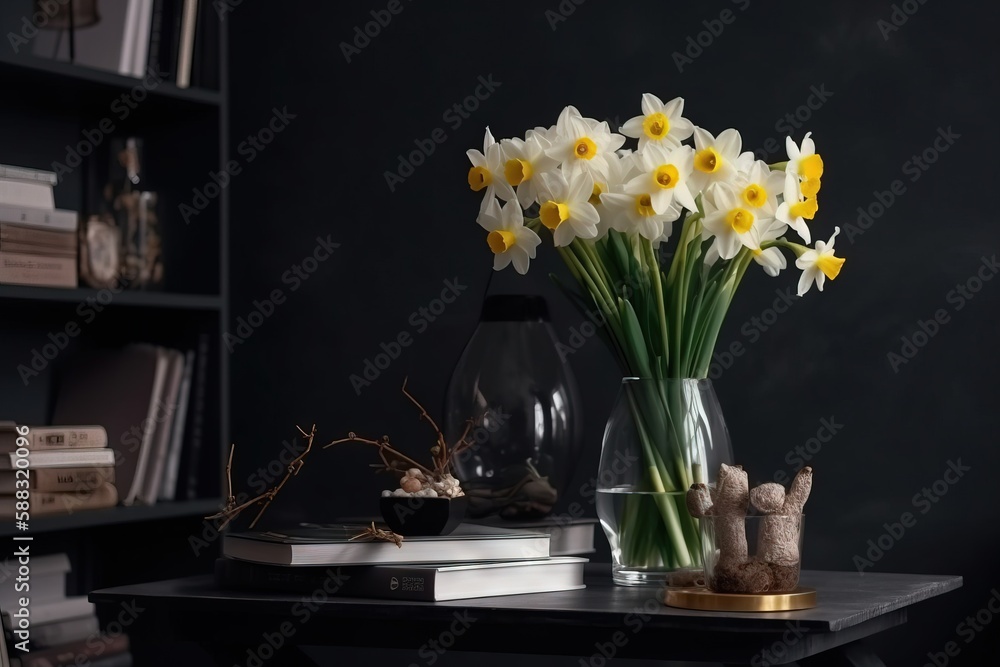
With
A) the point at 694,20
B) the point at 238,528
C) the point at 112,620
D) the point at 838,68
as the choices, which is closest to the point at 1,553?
the point at 112,620

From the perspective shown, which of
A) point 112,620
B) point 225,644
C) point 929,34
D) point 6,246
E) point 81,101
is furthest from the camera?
point 81,101

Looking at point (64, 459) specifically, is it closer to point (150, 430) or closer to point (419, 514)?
point (150, 430)

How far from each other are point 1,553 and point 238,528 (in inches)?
19.8

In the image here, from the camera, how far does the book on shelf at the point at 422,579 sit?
4.09 feet

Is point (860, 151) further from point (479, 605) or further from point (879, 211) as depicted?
point (479, 605)

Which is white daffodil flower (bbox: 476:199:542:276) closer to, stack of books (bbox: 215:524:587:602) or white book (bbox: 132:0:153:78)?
stack of books (bbox: 215:524:587:602)

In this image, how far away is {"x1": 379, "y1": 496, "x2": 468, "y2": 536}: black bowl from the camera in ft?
4.41

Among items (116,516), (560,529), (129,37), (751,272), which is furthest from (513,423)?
(129,37)

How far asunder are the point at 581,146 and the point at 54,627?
143 cm

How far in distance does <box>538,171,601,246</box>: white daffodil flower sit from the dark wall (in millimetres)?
430

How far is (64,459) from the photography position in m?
2.12

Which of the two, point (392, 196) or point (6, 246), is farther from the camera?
point (392, 196)

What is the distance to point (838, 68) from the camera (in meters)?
1.96

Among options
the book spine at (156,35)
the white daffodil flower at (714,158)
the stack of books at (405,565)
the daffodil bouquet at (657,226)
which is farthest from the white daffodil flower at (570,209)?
the book spine at (156,35)
